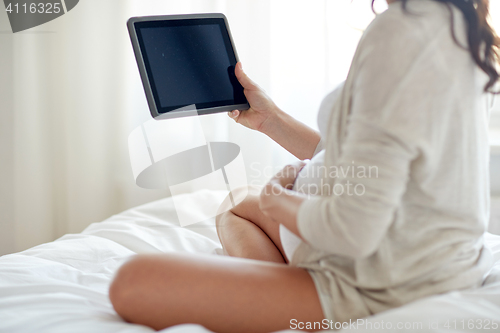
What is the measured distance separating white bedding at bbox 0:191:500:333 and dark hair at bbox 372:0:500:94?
1.00 ft

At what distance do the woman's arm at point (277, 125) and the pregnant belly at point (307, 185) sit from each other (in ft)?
1.07

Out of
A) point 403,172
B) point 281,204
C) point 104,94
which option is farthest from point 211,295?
point 104,94

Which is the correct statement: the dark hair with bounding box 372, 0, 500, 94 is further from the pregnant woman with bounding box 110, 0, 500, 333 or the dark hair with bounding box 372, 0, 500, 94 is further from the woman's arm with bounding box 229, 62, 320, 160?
the woman's arm with bounding box 229, 62, 320, 160

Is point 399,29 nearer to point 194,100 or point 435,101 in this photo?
point 435,101

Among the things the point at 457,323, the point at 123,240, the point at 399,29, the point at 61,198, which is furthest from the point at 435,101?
the point at 61,198

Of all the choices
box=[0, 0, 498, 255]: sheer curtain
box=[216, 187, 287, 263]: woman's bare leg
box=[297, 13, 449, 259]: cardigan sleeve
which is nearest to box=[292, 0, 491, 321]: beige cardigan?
box=[297, 13, 449, 259]: cardigan sleeve

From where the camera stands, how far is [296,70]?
1758mm

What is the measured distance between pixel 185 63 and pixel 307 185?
0.40 m

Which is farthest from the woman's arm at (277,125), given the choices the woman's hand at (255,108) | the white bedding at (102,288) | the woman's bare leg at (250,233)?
the white bedding at (102,288)

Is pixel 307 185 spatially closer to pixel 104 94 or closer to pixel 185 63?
pixel 185 63

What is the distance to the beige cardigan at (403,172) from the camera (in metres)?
0.50

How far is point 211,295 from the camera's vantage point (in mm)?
561

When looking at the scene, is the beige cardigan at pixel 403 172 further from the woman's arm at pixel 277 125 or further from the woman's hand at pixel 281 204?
the woman's arm at pixel 277 125

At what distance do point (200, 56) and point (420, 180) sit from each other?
1.81ft
